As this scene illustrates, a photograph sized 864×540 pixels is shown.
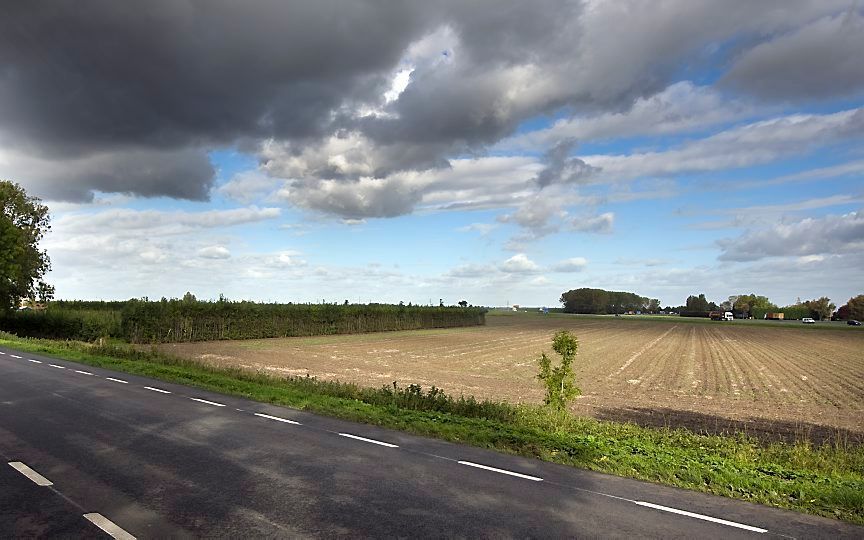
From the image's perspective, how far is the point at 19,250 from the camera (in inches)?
2159

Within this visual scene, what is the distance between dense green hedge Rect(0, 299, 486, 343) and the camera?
44156mm

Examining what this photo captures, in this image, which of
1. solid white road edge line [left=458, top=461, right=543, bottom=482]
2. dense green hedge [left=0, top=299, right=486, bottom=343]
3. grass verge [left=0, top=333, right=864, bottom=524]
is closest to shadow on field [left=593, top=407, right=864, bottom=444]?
grass verge [left=0, top=333, right=864, bottom=524]

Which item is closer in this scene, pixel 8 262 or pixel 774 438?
pixel 774 438

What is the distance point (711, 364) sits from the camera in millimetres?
38719

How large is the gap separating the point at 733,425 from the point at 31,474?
18.3 m

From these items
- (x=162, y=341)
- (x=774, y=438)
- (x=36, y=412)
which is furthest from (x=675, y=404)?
(x=162, y=341)

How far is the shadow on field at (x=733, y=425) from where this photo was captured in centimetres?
1570

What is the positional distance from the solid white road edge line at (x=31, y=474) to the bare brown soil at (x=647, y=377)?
1510cm

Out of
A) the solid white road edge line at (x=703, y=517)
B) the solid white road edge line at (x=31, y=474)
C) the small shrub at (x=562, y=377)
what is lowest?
the solid white road edge line at (x=703, y=517)

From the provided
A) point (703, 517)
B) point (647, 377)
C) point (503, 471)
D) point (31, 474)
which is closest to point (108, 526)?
point (31, 474)

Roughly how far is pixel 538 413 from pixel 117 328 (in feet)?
136

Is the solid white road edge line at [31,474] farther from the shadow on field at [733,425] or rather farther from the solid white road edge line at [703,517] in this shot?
the shadow on field at [733,425]

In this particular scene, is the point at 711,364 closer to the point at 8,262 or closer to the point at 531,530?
the point at 531,530

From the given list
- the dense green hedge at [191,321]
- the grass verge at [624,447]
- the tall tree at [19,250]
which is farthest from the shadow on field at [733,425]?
the tall tree at [19,250]
